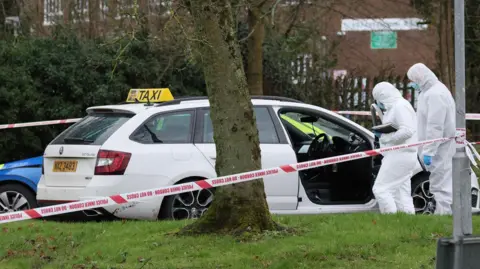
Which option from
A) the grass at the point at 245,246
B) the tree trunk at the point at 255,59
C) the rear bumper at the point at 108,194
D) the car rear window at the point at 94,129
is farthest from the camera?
the tree trunk at the point at 255,59

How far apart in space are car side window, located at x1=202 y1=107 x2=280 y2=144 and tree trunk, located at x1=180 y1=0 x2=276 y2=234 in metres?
2.05

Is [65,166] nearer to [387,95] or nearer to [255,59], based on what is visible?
[387,95]

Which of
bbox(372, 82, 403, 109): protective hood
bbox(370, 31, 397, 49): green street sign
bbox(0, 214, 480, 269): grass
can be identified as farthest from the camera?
bbox(370, 31, 397, 49): green street sign

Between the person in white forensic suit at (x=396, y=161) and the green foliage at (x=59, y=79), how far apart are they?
715cm

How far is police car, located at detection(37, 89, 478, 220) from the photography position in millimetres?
9305

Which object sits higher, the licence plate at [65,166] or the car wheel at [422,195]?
the licence plate at [65,166]

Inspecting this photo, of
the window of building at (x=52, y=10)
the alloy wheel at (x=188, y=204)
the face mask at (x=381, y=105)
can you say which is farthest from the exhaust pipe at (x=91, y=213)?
the window of building at (x=52, y=10)

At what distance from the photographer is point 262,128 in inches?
393

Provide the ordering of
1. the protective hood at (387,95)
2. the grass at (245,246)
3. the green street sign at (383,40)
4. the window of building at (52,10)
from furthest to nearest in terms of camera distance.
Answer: the green street sign at (383,40)
the window of building at (52,10)
the protective hood at (387,95)
the grass at (245,246)

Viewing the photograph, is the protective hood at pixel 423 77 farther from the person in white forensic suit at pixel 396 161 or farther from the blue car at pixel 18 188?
the blue car at pixel 18 188

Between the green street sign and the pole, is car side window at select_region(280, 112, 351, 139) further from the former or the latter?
the green street sign

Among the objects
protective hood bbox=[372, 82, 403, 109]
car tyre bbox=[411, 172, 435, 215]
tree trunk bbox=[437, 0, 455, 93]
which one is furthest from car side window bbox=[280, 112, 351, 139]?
tree trunk bbox=[437, 0, 455, 93]

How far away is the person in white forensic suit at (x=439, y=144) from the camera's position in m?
9.34

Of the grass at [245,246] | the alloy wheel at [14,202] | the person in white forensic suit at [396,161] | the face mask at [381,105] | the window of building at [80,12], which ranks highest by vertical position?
the window of building at [80,12]
